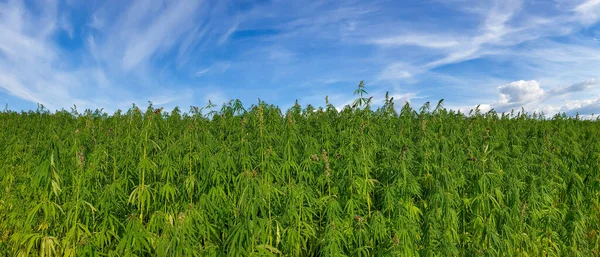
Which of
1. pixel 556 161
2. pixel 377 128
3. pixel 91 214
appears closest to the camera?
pixel 91 214

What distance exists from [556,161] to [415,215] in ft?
14.8

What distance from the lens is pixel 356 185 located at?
15.9ft

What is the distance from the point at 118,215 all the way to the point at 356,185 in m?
3.13

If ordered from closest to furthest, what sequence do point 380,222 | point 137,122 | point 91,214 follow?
point 380,222
point 91,214
point 137,122

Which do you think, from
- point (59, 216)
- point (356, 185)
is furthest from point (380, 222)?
point (59, 216)

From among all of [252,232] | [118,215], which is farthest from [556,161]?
[118,215]

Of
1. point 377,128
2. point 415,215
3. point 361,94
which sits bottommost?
point 415,215

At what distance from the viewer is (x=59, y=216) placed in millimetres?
5020

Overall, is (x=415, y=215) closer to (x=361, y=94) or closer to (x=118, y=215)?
(x=361, y=94)

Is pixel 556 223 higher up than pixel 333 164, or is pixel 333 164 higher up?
pixel 333 164

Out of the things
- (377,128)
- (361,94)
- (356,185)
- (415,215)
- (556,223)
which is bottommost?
(556,223)

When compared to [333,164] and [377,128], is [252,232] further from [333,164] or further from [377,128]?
[377,128]

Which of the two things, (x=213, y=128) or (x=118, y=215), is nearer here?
(x=118, y=215)

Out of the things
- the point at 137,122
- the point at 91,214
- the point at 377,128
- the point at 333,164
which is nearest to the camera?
the point at 91,214
